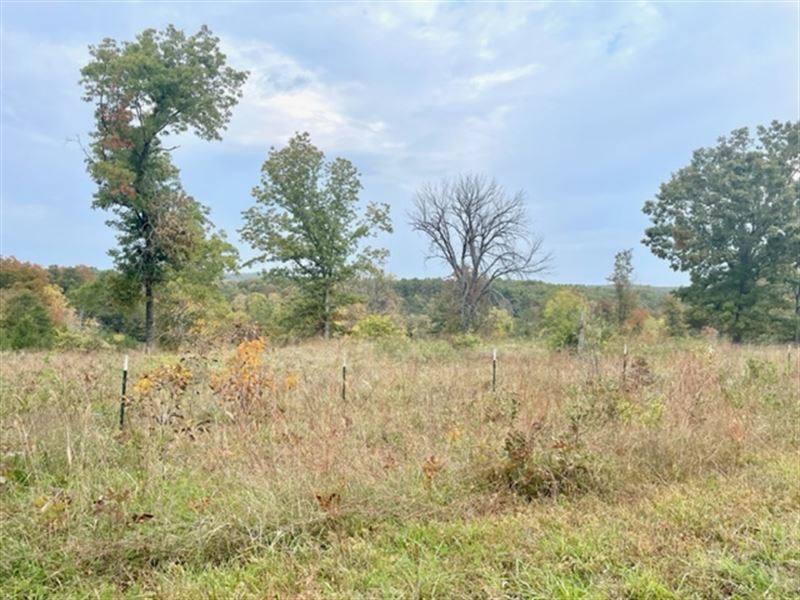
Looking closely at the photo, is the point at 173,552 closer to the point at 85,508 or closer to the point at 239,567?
the point at 239,567

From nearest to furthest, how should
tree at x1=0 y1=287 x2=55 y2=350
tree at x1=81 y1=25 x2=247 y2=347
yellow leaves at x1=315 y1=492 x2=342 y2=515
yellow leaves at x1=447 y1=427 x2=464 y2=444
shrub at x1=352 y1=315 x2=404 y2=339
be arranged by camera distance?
1. yellow leaves at x1=315 y1=492 x2=342 y2=515
2. yellow leaves at x1=447 y1=427 x2=464 y2=444
3. tree at x1=0 y1=287 x2=55 y2=350
4. tree at x1=81 y1=25 x2=247 y2=347
5. shrub at x1=352 y1=315 x2=404 y2=339

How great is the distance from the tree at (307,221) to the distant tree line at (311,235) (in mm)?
62

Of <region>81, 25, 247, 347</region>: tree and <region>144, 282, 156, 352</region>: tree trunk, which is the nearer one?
<region>81, 25, 247, 347</region>: tree

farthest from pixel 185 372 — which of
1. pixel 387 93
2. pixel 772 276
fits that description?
pixel 772 276

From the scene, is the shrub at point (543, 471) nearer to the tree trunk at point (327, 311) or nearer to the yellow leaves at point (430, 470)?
the yellow leaves at point (430, 470)

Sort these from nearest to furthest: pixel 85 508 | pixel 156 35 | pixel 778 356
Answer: pixel 85 508
pixel 778 356
pixel 156 35

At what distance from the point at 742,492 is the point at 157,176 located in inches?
710

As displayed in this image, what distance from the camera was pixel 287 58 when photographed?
341 inches

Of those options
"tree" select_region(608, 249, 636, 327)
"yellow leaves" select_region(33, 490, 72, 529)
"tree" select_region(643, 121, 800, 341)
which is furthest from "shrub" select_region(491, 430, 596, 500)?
"tree" select_region(608, 249, 636, 327)

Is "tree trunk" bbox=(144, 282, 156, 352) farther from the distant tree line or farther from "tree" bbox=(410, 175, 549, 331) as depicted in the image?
"tree" bbox=(410, 175, 549, 331)

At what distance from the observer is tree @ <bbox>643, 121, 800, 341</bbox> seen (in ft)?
73.7

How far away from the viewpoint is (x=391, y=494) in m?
3.17

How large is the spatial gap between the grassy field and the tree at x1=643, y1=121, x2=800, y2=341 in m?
20.6

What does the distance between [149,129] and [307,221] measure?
7.31m
